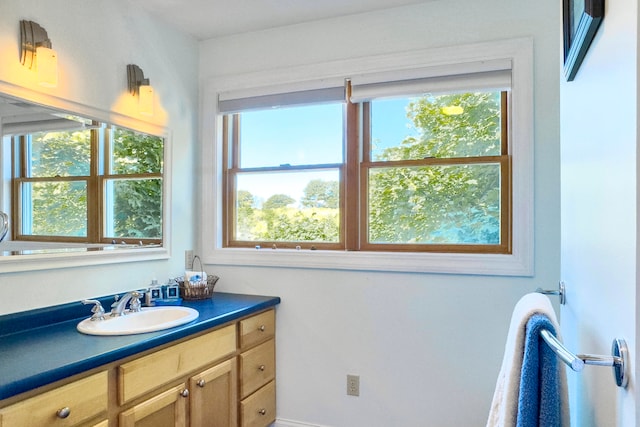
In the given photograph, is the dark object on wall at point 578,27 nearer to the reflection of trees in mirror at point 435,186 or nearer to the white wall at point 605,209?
the white wall at point 605,209

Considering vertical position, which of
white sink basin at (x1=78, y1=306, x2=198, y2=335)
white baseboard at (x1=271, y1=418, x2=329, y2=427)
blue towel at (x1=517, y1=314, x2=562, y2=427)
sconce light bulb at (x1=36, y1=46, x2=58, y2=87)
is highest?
sconce light bulb at (x1=36, y1=46, x2=58, y2=87)

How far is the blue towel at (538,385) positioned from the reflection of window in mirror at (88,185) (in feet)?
5.93

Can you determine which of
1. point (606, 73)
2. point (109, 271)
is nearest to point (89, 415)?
point (109, 271)

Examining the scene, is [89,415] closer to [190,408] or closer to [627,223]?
[190,408]

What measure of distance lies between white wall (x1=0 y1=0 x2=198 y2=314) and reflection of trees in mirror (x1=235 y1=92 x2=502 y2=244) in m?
0.78

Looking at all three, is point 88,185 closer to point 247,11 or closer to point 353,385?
point 247,11

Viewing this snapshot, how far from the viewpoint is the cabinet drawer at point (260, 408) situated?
2.12 meters

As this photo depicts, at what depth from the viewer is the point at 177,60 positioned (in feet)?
8.14

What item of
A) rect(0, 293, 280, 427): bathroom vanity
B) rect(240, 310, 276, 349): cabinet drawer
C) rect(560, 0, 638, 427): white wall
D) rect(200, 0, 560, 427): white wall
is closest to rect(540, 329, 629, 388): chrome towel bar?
rect(560, 0, 638, 427): white wall

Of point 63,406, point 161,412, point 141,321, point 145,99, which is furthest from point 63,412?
point 145,99

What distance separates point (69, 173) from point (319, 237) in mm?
1283

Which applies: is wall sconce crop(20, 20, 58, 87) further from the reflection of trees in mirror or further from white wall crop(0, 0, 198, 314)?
the reflection of trees in mirror

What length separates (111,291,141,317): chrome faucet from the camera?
1.87 meters

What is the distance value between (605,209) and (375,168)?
5.68ft
